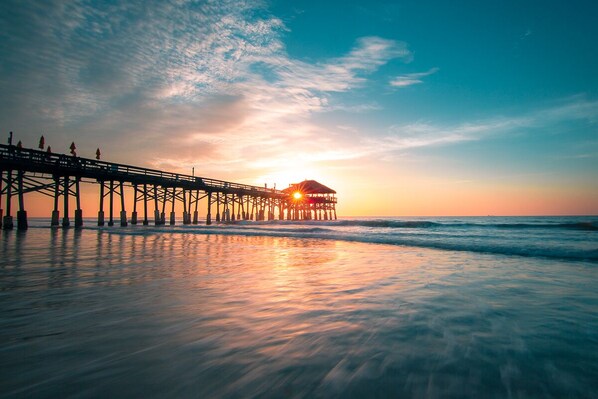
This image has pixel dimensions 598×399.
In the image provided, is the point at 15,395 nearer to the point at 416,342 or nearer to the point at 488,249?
the point at 416,342

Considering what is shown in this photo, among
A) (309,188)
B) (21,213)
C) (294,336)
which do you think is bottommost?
(294,336)

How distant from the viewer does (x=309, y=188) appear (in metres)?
52.8

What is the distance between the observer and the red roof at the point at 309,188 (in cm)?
5178

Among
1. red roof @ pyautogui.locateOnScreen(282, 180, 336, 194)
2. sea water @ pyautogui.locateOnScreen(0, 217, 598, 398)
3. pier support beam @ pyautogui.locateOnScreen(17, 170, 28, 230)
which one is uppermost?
red roof @ pyautogui.locateOnScreen(282, 180, 336, 194)

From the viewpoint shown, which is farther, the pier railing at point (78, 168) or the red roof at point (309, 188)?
the red roof at point (309, 188)

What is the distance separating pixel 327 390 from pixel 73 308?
3.22 m

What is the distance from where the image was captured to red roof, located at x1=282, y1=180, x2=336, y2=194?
51781mm

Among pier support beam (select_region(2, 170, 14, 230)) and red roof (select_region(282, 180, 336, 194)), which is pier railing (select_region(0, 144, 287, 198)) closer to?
pier support beam (select_region(2, 170, 14, 230))

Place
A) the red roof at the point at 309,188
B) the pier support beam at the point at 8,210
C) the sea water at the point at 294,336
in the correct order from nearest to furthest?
1. the sea water at the point at 294,336
2. the pier support beam at the point at 8,210
3. the red roof at the point at 309,188

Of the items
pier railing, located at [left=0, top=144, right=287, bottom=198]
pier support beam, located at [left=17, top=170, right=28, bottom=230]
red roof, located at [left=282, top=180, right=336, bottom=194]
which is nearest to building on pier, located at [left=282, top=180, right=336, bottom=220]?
red roof, located at [left=282, top=180, right=336, bottom=194]

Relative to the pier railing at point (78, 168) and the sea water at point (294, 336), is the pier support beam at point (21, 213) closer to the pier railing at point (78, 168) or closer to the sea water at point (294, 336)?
the pier railing at point (78, 168)

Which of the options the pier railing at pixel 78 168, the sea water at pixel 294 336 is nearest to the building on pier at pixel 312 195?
the pier railing at pixel 78 168

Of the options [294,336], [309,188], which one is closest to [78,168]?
[294,336]

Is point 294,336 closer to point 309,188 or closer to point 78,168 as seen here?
point 78,168
